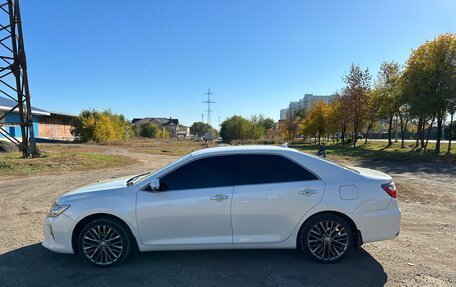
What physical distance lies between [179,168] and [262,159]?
3.84 ft

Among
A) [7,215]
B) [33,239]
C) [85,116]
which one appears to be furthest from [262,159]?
[85,116]

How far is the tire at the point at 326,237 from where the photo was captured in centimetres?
415

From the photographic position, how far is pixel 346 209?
4105mm

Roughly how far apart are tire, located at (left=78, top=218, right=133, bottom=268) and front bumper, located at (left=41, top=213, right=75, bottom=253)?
0.16m

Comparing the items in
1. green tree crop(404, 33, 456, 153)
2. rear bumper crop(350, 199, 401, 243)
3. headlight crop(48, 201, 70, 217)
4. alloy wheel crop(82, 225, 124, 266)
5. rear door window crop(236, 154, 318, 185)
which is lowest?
alloy wheel crop(82, 225, 124, 266)

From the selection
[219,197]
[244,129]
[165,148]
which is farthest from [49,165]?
[244,129]

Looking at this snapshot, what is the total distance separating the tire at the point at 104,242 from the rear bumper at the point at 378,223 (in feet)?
10.2

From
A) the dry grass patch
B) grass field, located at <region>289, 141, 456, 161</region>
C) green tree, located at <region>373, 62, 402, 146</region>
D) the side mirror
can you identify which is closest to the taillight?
the side mirror

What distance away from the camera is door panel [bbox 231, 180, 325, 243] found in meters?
4.05

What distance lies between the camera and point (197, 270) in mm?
4020

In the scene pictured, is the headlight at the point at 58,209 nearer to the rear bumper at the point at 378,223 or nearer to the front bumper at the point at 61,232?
the front bumper at the point at 61,232

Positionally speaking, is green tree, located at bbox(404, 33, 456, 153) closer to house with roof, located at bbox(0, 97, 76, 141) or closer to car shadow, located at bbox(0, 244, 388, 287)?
car shadow, located at bbox(0, 244, 388, 287)

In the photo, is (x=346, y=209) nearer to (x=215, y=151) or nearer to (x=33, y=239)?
(x=215, y=151)

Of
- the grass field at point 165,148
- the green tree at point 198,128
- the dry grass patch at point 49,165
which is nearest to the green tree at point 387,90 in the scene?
the grass field at point 165,148
